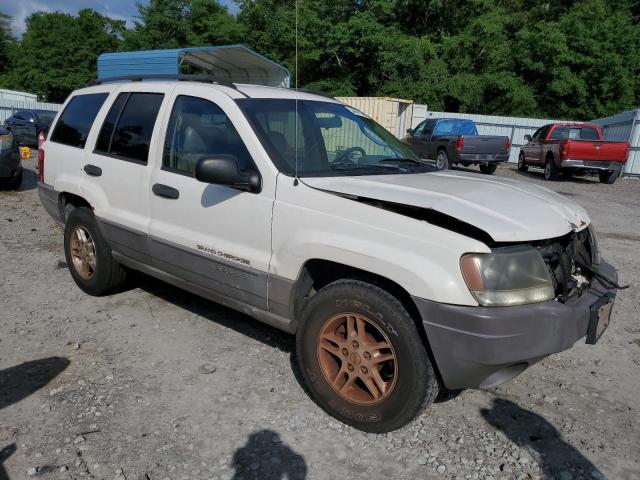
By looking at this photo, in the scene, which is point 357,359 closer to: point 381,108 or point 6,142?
point 6,142

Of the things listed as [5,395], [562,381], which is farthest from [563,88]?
[5,395]

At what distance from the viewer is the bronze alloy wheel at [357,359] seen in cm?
284

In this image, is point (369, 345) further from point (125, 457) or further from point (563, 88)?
point (563, 88)

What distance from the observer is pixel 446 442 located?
2928 millimetres

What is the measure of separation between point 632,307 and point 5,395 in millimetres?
5215

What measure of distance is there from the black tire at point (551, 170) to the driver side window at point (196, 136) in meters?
14.6

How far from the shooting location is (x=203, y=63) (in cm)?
1773

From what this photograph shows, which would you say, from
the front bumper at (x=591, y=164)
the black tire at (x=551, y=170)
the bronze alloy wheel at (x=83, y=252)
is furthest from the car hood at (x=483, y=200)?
the black tire at (x=551, y=170)

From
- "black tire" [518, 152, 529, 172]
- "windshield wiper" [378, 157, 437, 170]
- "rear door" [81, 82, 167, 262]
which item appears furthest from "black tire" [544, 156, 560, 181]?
"rear door" [81, 82, 167, 262]

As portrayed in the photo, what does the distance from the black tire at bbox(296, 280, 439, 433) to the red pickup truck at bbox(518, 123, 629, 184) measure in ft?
46.6

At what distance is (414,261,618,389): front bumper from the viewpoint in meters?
2.47

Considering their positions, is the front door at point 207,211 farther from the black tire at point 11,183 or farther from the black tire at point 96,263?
the black tire at point 11,183

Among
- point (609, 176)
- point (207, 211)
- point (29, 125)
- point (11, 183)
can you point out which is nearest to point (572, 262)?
point (207, 211)

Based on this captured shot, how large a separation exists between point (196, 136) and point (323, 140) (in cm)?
88
